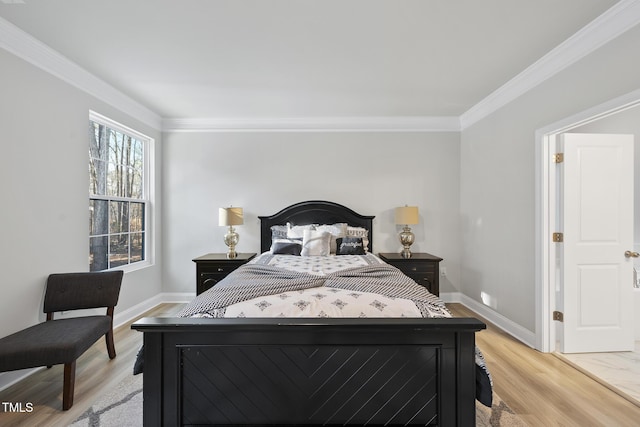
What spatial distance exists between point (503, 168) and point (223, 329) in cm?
330

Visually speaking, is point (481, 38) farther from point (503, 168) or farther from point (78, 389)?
point (78, 389)

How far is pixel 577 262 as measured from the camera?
2711mm

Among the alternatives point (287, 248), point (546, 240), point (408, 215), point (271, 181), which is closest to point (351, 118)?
point (271, 181)

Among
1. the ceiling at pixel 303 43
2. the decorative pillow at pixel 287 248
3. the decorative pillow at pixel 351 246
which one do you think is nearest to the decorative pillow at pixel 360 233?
the decorative pillow at pixel 351 246

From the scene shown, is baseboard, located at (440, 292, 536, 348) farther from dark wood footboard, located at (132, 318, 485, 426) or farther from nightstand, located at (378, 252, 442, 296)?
dark wood footboard, located at (132, 318, 485, 426)

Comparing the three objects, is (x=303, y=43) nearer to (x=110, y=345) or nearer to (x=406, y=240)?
(x=406, y=240)

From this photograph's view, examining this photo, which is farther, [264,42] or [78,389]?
[264,42]

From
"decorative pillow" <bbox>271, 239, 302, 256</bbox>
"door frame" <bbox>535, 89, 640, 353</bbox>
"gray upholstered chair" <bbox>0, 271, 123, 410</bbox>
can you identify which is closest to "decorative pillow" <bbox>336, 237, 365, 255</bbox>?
"decorative pillow" <bbox>271, 239, 302, 256</bbox>

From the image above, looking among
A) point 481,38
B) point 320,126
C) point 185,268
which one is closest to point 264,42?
point 481,38

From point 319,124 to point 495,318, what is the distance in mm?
3269

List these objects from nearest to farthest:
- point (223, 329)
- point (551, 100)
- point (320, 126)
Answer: point (223, 329)
point (551, 100)
point (320, 126)

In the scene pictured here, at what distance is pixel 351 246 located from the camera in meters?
3.70

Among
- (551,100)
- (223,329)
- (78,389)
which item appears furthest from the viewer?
(551,100)

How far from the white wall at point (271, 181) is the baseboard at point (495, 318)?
44 centimetres
